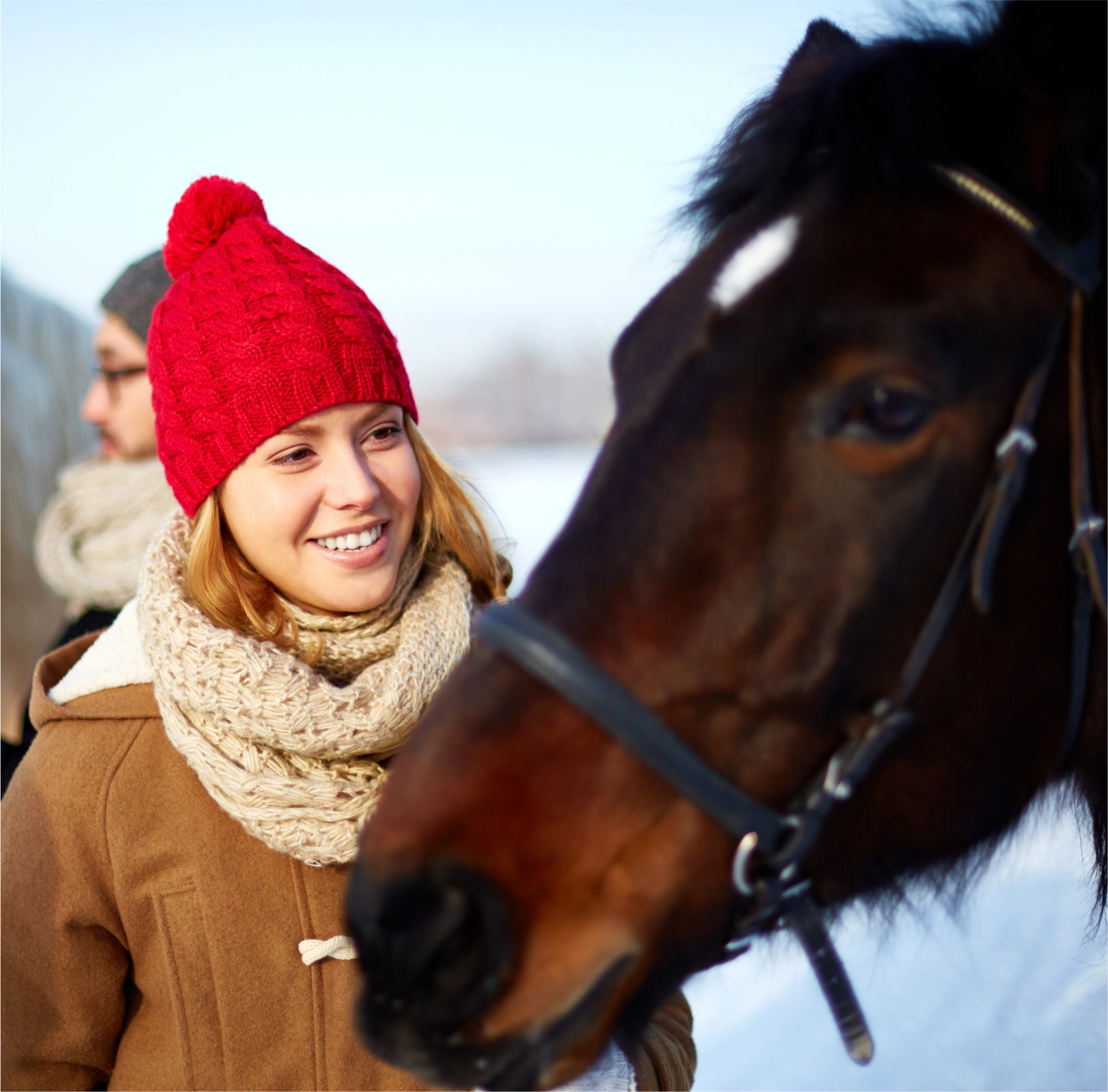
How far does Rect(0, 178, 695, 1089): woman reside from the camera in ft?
4.50

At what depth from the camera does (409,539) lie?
5.64ft

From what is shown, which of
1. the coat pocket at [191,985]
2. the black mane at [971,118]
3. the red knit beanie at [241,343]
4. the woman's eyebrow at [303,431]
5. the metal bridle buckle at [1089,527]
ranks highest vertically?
the black mane at [971,118]

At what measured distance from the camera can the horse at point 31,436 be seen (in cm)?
470

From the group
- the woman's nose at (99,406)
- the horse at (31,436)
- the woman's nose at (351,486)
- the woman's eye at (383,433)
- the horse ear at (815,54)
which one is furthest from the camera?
the horse at (31,436)

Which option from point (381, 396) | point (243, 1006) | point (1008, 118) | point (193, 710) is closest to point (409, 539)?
point (381, 396)

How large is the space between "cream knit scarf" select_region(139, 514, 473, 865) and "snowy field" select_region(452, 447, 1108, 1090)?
1.99 feet

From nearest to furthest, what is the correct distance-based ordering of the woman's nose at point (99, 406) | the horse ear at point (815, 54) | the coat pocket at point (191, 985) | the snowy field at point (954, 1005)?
the horse ear at point (815, 54) → the coat pocket at point (191, 985) → the snowy field at point (954, 1005) → the woman's nose at point (99, 406)

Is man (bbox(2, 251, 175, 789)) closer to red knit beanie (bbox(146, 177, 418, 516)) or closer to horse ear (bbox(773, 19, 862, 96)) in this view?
red knit beanie (bbox(146, 177, 418, 516))

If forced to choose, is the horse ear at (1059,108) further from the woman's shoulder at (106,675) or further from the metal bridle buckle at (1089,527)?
the woman's shoulder at (106,675)

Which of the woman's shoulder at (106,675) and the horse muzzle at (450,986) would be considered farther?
the woman's shoulder at (106,675)

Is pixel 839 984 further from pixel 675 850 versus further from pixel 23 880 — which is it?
pixel 23 880

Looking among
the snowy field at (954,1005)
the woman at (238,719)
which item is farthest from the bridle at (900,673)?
the snowy field at (954,1005)

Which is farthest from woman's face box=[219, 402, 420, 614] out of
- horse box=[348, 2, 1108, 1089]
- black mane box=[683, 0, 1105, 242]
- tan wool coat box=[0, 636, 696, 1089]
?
black mane box=[683, 0, 1105, 242]

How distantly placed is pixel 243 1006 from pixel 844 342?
4.03 feet
